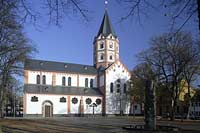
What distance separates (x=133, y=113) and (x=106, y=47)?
60.8 ft

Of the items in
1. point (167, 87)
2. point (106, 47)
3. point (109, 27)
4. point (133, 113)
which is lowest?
point (133, 113)

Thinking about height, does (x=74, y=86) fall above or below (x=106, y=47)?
below

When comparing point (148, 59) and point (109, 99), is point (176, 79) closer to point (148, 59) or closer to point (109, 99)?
point (148, 59)

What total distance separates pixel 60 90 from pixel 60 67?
7.70 metres

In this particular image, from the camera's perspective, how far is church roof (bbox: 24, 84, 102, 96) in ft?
245

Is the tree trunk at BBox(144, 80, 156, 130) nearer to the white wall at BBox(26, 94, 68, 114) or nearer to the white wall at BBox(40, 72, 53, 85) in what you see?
the white wall at BBox(26, 94, 68, 114)

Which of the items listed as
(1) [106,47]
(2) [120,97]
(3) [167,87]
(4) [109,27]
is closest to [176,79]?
(3) [167,87]

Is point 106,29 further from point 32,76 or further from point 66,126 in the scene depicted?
point 66,126

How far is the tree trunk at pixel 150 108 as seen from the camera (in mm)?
27156

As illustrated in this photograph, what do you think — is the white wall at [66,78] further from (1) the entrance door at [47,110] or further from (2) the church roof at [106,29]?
(2) the church roof at [106,29]

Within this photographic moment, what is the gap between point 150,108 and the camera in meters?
27.9

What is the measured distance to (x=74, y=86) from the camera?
8231 centimetres

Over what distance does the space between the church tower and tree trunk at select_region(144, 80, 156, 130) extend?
188 ft

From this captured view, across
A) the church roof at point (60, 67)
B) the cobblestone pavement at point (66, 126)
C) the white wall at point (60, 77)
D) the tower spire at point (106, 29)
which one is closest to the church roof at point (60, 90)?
the white wall at point (60, 77)
